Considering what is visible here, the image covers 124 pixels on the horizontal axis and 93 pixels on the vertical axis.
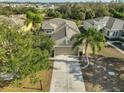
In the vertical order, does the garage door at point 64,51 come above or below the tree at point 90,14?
below

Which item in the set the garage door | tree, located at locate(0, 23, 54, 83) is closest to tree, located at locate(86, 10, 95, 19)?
the garage door

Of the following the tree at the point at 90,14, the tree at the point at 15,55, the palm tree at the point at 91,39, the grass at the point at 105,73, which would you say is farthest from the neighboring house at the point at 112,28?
the tree at the point at 15,55

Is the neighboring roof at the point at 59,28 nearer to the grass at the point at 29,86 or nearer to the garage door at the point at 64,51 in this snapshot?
the garage door at the point at 64,51

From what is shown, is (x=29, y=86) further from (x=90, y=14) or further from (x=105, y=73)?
(x=90, y=14)

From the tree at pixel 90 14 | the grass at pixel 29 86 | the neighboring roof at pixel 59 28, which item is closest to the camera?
the grass at pixel 29 86

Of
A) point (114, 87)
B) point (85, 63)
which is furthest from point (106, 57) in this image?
point (114, 87)

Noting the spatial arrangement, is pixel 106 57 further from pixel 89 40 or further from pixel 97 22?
pixel 97 22
